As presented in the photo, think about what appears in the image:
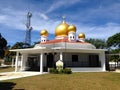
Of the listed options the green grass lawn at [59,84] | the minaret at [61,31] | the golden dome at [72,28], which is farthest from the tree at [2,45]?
the green grass lawn at [59,84]

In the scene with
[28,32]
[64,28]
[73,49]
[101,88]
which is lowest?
[101,88]

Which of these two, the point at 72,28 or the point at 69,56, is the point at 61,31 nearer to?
the point at 72,28

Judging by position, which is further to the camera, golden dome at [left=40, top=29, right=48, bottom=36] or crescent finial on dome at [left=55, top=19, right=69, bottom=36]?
golden dome at [left=40, top=29, right=48, bottom=36]

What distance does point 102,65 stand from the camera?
94.5 ft

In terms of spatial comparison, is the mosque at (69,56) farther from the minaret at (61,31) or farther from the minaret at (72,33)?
the minaret at (61,31)

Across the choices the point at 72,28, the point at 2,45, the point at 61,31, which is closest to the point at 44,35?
the point at 61,31

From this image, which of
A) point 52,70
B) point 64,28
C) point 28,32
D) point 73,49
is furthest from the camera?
point 28,32

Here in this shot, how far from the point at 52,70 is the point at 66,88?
10.5 meters

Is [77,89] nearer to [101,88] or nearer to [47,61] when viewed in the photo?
[101,88]

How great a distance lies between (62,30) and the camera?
33750mm

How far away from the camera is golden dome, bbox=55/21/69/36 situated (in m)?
33.5

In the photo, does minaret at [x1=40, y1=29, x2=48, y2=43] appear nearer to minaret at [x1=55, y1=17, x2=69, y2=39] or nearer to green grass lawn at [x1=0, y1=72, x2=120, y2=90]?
minaret at [x1=55, y1=17, x2=69, y2=39]

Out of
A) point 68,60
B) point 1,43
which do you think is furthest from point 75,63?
point 1,43

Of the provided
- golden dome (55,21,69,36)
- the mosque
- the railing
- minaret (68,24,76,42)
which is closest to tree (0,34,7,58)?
golden dome (55,21,69,36)
